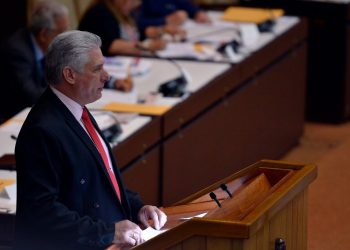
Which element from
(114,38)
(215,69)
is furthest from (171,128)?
(114,38)

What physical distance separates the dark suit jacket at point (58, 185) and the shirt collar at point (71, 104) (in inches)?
0.6

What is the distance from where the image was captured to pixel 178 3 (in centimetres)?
794

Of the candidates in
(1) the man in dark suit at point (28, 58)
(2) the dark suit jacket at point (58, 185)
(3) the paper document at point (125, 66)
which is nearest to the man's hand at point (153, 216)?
(2) the dark suit jacket at point (58, 185)

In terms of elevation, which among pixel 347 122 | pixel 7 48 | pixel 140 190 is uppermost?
pixel 7 48

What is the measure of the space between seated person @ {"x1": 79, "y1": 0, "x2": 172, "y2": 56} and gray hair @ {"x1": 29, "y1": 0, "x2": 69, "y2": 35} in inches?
37.7

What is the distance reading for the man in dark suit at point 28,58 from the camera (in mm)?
5395

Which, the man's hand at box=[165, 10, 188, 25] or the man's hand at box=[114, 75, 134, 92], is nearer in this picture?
the man's hand at box=[114, 75, 134, 92]

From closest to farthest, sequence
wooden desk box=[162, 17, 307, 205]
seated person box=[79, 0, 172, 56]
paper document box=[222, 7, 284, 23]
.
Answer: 1. wooden desk box=[162, 17, 307, 205]
2. seated person box=[79, 0, 172, 56]
3. paper document box=[222, 7, 284, 23]

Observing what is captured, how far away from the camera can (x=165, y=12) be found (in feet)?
25.7

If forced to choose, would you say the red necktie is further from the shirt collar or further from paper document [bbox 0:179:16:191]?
paper document [bbox 0:179:16:191]

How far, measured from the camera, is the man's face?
3.04 meters

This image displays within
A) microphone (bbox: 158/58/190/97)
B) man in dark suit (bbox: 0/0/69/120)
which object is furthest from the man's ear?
microphone (bbox: 158/58/190/97)

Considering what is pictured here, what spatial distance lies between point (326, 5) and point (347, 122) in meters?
0.96

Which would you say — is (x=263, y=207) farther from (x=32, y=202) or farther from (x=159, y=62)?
(x=159, y=62)
